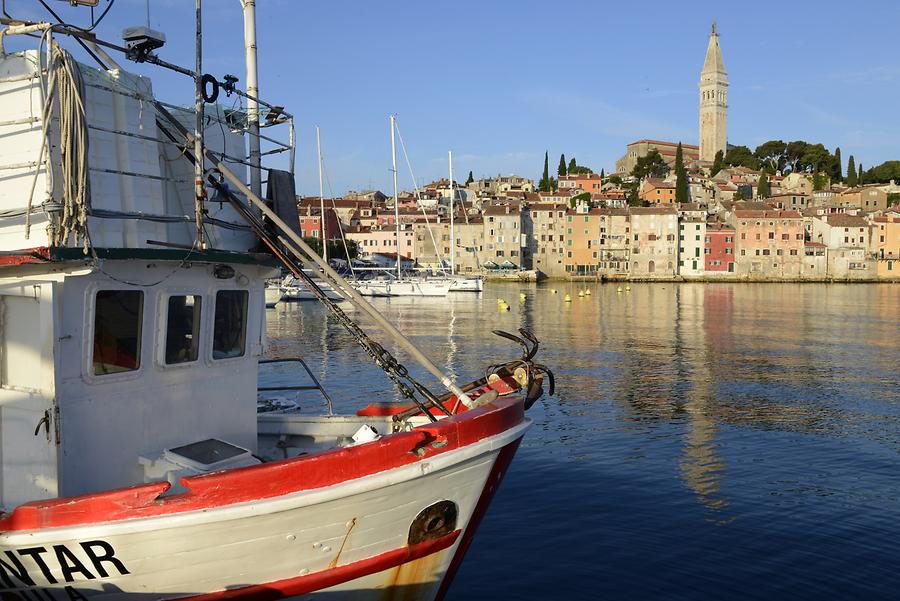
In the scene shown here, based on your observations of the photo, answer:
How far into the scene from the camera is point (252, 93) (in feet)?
41.2

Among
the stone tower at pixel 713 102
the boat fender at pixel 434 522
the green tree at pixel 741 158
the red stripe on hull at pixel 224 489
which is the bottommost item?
the boat fender at pixel 434 522

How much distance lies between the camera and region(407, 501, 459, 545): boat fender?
673cm

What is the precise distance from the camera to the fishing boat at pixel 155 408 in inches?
234

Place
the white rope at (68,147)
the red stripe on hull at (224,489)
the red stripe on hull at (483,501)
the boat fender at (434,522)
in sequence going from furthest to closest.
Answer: the red stripe on hull at (483,501) → the boat fender at (434,522) → the white rope at (68,147) → the red stripe on hull at (224,489)

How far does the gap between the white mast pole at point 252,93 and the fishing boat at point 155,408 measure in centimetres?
142

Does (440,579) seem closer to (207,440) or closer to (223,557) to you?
(223,557)

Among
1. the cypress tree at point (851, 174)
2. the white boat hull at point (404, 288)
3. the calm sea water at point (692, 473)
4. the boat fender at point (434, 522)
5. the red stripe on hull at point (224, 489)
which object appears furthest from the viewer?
the cypress tree at point (851, 174)

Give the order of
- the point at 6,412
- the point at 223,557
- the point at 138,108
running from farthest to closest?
the point at 138,108 → the point at 6,412 → the point at 223,557

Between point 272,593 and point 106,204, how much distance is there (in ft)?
13.4

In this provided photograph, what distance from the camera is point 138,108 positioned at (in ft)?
26.0

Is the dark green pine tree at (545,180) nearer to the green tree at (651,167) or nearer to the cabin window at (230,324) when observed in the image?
the green tree at (651,167)

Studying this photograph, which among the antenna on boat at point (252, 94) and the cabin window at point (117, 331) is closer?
the cabin window at point (117, 331)

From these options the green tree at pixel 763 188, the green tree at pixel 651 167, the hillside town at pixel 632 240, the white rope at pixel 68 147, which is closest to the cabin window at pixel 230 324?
the white rope at pixel 68 147

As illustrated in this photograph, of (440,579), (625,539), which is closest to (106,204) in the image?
(440,579)
